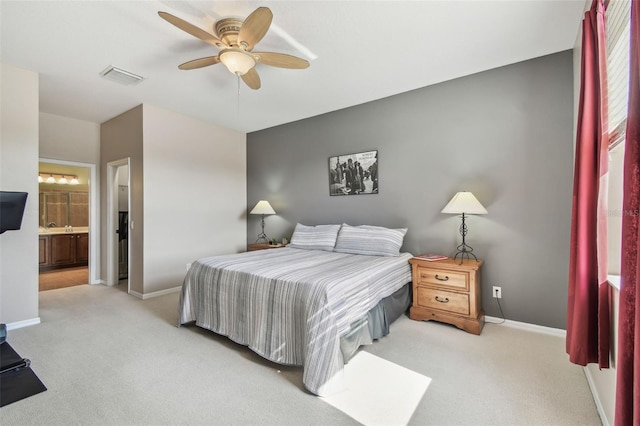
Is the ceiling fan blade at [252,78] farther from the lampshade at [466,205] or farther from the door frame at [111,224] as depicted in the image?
the door frame at [111,224]

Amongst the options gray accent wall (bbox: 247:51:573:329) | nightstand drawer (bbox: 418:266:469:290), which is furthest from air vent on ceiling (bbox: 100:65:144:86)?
nightstand drawer (bbox: 418:266:469:290)

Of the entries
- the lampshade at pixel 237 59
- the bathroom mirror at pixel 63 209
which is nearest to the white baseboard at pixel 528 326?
the lampshade at pixel 237 59

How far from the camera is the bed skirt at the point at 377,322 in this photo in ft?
7.03

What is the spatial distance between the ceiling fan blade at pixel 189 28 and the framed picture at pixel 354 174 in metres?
2.29

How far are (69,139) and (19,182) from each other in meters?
1.90

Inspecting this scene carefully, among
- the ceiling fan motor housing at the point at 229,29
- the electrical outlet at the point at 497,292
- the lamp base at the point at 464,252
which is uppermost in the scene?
the ceiling fan motor housing at the point at 229,29

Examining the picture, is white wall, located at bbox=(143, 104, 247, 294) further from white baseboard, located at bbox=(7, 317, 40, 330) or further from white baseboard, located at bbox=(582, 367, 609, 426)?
white baseboard, located at bbox=(582, 367, 609, 426)

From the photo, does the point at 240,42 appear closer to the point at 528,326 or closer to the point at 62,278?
the point at 528,326

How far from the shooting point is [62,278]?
5164 millimetres

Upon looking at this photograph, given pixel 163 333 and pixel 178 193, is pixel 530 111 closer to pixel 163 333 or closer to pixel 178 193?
pixel 163 333

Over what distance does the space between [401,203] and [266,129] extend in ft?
9.48

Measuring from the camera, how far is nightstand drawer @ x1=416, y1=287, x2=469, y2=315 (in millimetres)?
2762

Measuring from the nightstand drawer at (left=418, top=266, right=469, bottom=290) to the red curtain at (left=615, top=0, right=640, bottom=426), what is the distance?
178 cm

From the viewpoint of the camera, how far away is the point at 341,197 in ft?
13.9
